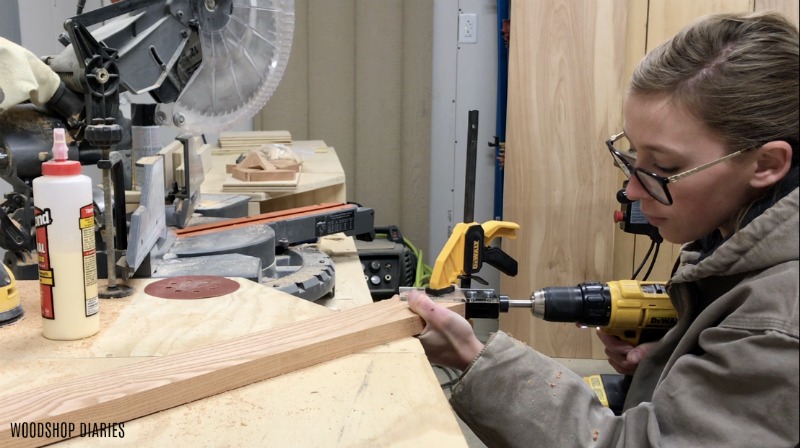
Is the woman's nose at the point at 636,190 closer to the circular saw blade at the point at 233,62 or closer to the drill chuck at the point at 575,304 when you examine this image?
the drill chuck at the point at 575,304

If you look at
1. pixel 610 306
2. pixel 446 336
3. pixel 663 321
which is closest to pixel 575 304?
pixel 610 306

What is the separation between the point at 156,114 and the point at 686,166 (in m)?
1.19

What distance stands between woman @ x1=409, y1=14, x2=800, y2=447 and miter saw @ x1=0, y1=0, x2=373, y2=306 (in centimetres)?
61

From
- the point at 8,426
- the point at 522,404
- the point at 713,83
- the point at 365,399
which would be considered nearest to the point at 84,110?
the point at 8,426

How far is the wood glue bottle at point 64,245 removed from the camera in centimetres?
103

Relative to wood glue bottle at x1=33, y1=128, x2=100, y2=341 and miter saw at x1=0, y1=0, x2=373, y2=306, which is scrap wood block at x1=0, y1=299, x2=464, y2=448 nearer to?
wood glue bottle at x1=33, y1=128, x2=100, y2=341

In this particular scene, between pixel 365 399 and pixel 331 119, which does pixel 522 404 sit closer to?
pixel 365 399

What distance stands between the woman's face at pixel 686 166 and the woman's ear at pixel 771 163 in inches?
0.4

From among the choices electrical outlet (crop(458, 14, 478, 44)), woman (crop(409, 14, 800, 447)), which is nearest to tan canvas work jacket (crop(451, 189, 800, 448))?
woman (crop(409, 14, 800, 447))

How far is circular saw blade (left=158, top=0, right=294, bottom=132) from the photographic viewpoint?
169 centimetres

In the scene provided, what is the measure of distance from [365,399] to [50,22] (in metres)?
2.10

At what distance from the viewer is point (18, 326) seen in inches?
44.5

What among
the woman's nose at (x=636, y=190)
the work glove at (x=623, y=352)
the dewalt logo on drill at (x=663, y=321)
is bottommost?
the work glove at (x=623, y=352)

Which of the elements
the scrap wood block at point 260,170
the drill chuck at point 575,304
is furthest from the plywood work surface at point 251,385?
the scrap wood block at point 260,170
